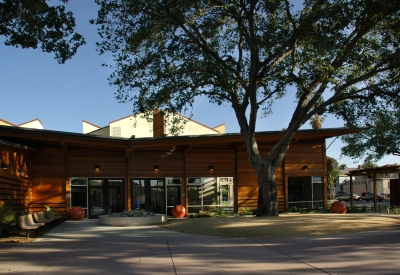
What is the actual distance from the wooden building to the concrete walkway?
28.9ft

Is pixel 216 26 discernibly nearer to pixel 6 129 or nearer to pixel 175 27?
pixel 175 27

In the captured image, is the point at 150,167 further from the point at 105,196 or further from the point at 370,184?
the point at 370,184

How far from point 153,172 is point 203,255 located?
14.9 meters

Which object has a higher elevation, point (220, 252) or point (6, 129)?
point (6, 129)

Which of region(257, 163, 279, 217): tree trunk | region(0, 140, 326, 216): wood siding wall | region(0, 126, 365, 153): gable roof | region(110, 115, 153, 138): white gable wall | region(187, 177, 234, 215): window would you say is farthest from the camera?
region(110, 115, 153, 138): white gable wall

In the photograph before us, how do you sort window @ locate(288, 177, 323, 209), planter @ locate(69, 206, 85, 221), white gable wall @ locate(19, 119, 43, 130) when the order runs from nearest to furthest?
1. planter @ locate(69, 206, 85, 221)
2. window @ locate(288, 177, 323, 209)
3. white gable wall @ locate(19, 119, 43, 130)

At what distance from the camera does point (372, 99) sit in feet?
63.2

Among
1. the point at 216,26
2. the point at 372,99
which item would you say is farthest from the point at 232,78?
the point at 372,99

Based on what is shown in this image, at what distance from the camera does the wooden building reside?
22.4 metres

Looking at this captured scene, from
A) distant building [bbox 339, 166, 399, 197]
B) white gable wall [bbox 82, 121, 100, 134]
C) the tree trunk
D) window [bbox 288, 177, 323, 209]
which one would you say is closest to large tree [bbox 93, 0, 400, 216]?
the tree trunk

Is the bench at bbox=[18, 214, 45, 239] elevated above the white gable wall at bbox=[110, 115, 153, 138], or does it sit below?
below

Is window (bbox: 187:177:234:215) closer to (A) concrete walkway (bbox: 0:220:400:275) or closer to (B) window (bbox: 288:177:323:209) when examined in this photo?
(B) window (bbox: 288:177:323:209)

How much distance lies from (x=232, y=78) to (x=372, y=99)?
20.7ft

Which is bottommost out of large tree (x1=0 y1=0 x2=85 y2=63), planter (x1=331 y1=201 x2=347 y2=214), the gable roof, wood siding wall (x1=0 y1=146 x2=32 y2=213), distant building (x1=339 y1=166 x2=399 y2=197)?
distant building (x1=339 y1=166 x2=399 y2=197)
